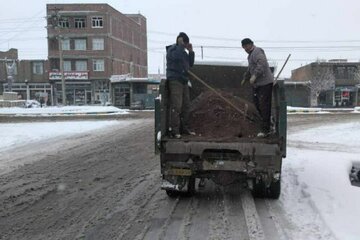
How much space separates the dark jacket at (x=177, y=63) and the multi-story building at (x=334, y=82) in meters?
68.4

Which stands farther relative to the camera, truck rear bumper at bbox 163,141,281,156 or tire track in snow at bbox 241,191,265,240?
truck rear bumper at bbox 163,141,281,156

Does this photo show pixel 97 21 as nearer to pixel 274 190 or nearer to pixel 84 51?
pixel 84 51

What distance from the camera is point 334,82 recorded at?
76.5m

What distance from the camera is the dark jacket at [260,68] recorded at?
27.0 feet

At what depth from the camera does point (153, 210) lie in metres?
7.33

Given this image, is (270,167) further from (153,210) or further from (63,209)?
(63,209)

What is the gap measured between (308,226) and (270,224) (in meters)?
0.46

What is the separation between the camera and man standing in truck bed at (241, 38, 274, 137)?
8.16 m

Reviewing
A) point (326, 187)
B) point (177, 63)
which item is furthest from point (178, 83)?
point (326, 187)

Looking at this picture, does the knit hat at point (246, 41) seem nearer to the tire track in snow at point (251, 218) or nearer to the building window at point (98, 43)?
the tire track in snow at point (251, 218)

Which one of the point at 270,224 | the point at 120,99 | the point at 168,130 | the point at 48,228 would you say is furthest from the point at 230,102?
the point at 120,99

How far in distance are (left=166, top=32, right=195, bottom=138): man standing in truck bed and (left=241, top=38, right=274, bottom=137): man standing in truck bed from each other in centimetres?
106

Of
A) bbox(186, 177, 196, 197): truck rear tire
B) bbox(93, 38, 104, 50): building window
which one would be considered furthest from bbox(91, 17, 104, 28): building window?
bbox(186, 177, 196, 197): truck rear tire

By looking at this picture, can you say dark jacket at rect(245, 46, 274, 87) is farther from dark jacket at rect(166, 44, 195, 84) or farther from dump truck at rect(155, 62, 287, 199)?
dark jacket at rect(166, 44, 195, 84)
